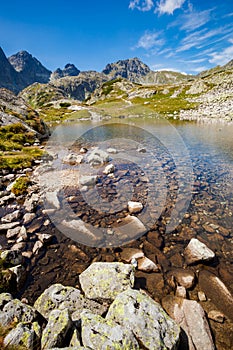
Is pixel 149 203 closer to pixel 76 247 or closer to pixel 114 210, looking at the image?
pixel 114 210

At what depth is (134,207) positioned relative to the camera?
915 cm

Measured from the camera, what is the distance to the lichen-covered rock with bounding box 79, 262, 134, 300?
14.7 ft

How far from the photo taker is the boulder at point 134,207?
9.04 m

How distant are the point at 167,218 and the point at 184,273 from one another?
3.08m

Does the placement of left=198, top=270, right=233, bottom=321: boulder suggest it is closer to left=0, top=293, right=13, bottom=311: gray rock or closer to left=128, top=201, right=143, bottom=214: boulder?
left=128, top=201, right=143, bottom=214: boulder

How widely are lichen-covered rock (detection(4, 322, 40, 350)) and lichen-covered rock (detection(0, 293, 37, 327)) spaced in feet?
0.88

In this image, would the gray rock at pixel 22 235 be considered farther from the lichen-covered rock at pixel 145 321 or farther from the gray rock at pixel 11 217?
the lichen-covered rock at pixel 145 321

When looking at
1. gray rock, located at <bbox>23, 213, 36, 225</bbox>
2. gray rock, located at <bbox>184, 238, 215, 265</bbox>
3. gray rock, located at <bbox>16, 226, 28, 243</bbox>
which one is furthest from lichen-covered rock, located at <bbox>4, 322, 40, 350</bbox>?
gray rock, located at <bbox>23, 213, 36, 225</bbox>

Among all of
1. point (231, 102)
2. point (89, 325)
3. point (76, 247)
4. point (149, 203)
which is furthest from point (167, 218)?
point (231, 102)

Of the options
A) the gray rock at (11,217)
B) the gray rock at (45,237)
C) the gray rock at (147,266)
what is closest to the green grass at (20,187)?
the gray rock at (11,217)

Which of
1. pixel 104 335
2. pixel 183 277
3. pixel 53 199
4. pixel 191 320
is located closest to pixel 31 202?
pixel 53 199

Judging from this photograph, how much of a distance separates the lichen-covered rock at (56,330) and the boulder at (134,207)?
588 centimetres

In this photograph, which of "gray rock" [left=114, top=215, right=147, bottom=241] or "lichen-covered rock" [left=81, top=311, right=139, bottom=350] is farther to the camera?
"gray rock" [left=114, top=215, right=147, bottom=241]

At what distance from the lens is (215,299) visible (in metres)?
4.77
